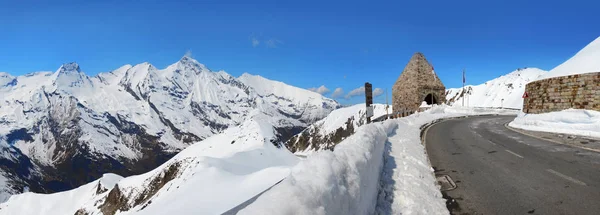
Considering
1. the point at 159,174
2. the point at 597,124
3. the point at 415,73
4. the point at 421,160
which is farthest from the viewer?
the point at 159,174

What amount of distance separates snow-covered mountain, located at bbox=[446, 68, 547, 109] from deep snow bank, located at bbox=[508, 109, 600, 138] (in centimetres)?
8445

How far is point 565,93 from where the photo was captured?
20953 mm

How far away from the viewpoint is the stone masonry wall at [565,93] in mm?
18938

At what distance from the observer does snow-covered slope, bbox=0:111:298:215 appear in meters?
30.8

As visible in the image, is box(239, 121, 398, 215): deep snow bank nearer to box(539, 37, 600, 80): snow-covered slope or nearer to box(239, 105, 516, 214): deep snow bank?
box(239, 105, 516, 214): deep snow bank

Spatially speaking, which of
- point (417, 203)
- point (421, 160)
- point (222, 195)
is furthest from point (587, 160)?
point (222, 195)

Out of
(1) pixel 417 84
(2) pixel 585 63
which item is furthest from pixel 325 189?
(1) pixel 417 84

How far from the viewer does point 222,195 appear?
103 ft

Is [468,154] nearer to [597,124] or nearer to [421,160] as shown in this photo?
[421,160]

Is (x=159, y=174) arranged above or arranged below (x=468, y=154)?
below

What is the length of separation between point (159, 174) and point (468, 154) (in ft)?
205

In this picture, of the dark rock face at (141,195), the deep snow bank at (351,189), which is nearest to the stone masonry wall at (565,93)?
the deep snow bank at (351,189)

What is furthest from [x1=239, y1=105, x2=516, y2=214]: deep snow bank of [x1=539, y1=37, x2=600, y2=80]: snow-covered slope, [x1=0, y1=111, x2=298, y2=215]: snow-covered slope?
[x1=539, y1=37, x2=600, y2=80]: snow-covered slope

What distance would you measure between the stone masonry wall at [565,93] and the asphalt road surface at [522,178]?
892 centimetres
